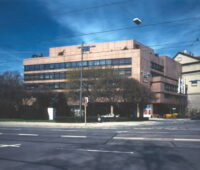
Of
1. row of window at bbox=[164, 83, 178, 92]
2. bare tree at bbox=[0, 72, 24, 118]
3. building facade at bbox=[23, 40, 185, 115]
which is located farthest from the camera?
row of window at bbox=[164, 83, 178, 92]

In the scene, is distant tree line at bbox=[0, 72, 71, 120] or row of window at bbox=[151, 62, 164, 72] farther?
row of window at bbox=[151, 62, 164, 72]

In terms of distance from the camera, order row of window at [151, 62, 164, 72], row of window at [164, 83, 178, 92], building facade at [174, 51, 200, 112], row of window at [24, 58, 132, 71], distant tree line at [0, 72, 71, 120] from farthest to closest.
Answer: building facade at [174, 51, 200, 112]
row of window at [164, 83, 178, 92]
row of window at [151, 62, 164, 72]
row of window at [24, 58, 132, 71]
distant tree line at [0, 72, 71, 120]

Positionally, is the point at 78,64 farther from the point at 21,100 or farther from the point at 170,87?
the point at 170,87

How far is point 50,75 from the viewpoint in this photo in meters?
60.6

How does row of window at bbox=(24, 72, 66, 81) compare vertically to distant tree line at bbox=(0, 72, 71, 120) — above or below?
above

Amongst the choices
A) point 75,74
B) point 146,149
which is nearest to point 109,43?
point 75,74

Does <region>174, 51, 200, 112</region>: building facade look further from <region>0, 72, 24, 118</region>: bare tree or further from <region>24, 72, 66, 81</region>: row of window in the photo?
<region>0, 72, 24, 118</region>: bare tree

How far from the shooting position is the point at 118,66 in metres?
53.0

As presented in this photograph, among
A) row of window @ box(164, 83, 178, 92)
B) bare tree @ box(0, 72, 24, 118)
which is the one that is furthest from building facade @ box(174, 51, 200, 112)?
bare tree @ box(0, 72, 24, 118)

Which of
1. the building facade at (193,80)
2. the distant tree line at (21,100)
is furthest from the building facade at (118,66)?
the distant tree line at (21,100)

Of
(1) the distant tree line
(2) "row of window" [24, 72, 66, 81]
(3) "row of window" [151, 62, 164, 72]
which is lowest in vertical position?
(1) the distant tree line

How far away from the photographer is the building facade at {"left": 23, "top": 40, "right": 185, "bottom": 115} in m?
52.8

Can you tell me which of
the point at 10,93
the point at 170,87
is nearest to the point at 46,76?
→ the point at 10,93

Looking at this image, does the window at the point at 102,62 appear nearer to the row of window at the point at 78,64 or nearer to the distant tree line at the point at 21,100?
the row of window at the point at 78,64
